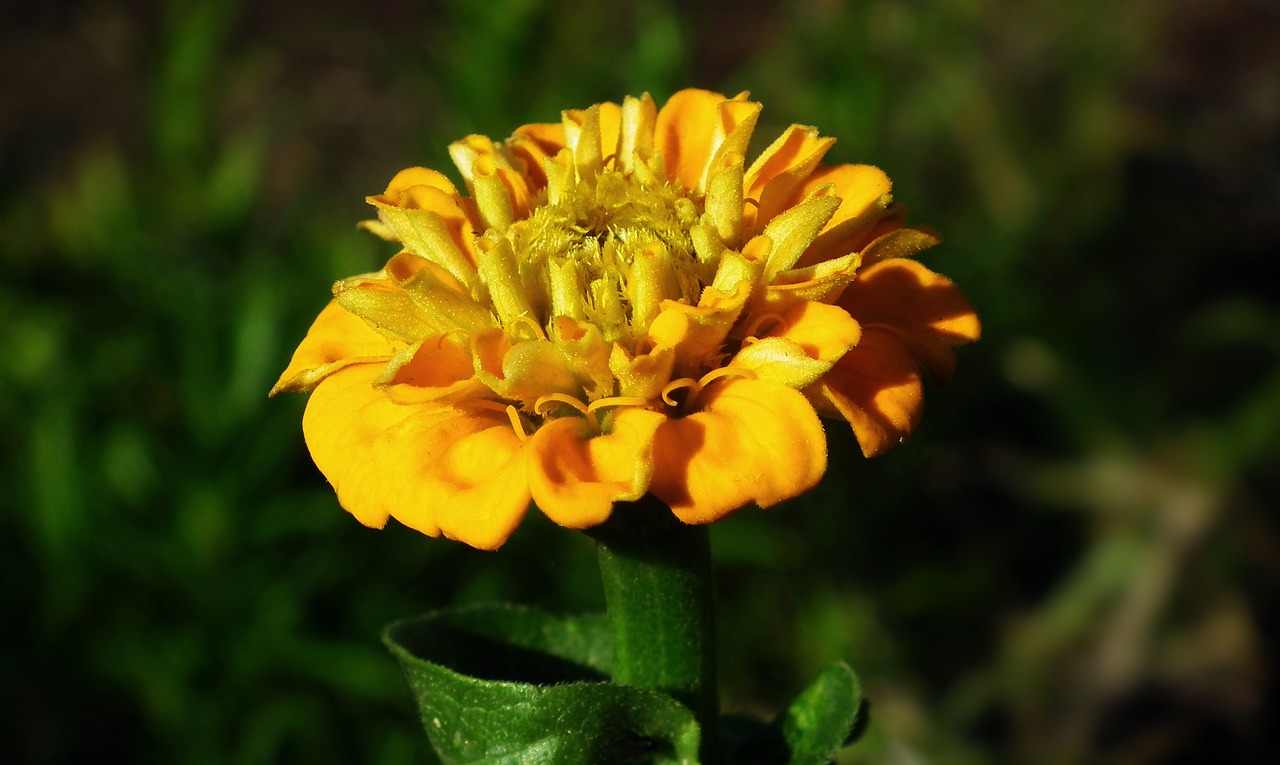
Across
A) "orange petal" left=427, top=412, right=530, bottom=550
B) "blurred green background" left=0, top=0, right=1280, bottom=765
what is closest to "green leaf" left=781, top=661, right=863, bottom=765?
"orange petal" left=427, top=412, right=530, bottom=550

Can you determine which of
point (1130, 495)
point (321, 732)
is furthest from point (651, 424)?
point (1130, 495)

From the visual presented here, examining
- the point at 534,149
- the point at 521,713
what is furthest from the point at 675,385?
the point at 534,149

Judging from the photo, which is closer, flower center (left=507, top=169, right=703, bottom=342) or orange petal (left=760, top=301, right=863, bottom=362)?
orange petal (left=760, top=301, right=863, bottom=362)

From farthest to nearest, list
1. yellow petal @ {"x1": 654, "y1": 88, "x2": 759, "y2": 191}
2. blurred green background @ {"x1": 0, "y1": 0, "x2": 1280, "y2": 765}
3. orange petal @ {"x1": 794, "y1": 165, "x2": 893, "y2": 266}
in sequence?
blurred green background @ {"x1": 0, "y1": 0, "x2": 1280, "y2": 765} < yellow petal @ {"x1": 654, "y1": 88, "x2": 759, "y2": 191} < orange petal @ {"x1": 794, "y1": 165, "x2": 893, "y2": 266}

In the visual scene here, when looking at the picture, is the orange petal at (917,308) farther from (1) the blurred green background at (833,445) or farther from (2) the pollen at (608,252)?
(1) the blurred green background at (833,445)

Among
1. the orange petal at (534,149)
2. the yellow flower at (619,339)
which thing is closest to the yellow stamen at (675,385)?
the yellow flower at (619,339)

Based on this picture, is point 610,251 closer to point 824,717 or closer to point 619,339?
point 619,339

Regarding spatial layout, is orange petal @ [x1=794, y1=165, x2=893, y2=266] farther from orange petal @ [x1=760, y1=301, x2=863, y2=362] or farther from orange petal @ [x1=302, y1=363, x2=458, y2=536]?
orange petal @ [x1=302, y1=363, x2=458, y2=536]

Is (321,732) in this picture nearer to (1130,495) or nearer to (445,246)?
(445,246)
